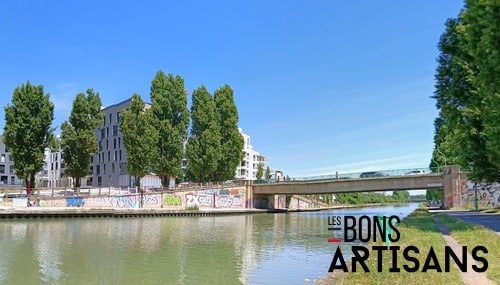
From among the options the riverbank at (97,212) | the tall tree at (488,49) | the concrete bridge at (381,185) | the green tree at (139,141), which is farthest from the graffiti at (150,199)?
the tall tree at (488,49)

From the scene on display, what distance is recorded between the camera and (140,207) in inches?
2623

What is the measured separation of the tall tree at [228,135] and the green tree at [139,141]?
41.1 feet

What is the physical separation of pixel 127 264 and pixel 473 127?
22.0m

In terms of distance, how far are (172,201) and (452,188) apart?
3990 centimetres

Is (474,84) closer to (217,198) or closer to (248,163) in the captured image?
(217,198)

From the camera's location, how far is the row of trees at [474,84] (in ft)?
59.3

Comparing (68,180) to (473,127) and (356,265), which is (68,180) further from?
(356,265)

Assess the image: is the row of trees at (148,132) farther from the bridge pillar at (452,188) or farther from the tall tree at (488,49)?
the tall tree at (488,49)

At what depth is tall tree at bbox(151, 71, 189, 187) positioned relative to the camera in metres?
69.8

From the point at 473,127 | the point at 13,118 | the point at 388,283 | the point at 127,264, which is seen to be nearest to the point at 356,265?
the point at 388,283

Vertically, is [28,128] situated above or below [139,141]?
above

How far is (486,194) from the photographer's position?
187ft

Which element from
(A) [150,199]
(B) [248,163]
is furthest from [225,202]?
(B) [248,163]

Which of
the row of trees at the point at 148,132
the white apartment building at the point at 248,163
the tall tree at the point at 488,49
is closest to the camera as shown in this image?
the tall tree at the point at 488,49
